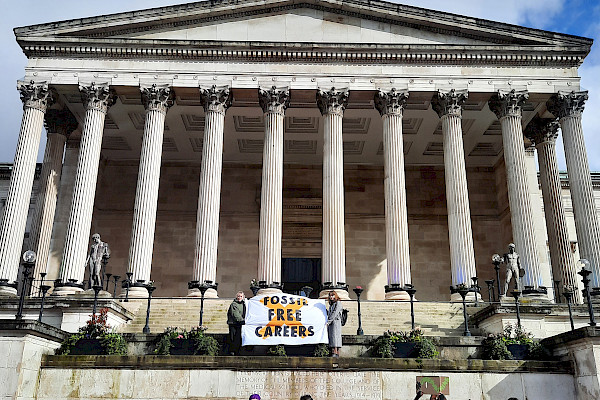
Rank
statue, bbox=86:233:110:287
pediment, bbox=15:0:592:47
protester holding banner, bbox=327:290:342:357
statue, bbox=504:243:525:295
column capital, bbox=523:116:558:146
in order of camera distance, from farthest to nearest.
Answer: column capital, bbox=523:116:558:146
pediment, bbox=15:0:592:47
statue, bbox=504:243:525:295
statue, bbox=86:233:110:287
protester holding banner, bbox=327:290:342:357

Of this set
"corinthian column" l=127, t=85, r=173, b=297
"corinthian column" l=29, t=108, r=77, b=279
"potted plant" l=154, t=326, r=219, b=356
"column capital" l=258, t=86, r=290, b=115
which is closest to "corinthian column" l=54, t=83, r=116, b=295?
"corinthian column" l=127, t=85, r=173, b=297

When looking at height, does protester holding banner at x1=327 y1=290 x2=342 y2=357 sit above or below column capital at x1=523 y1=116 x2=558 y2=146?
below

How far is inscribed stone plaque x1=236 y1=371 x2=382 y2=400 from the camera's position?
1373cm

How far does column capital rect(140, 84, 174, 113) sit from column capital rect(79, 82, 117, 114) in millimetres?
1781

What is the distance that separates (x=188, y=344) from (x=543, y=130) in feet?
78.1

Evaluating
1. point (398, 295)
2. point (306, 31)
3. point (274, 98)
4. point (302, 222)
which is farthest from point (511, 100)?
point (302, 222)

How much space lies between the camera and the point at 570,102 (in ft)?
91.4

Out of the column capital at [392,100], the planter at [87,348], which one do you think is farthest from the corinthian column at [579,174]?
the planter at [87,348]

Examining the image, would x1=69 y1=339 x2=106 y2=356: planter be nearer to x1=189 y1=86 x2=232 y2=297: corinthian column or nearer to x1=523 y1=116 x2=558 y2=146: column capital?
x1=189 y1=86 x2=232 y2=297: corinthian column

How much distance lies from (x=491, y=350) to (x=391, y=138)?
45.7 ft

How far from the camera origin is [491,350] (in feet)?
50.1

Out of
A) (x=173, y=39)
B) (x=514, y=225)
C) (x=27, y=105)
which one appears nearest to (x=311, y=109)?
(x=173, y=39)

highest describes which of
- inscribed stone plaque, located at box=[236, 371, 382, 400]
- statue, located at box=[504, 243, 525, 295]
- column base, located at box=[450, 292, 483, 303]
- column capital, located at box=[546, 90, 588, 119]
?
column capital, located at box=[546, 90, 588, 119]

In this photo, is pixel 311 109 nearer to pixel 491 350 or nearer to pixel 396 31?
pixel 396 31
